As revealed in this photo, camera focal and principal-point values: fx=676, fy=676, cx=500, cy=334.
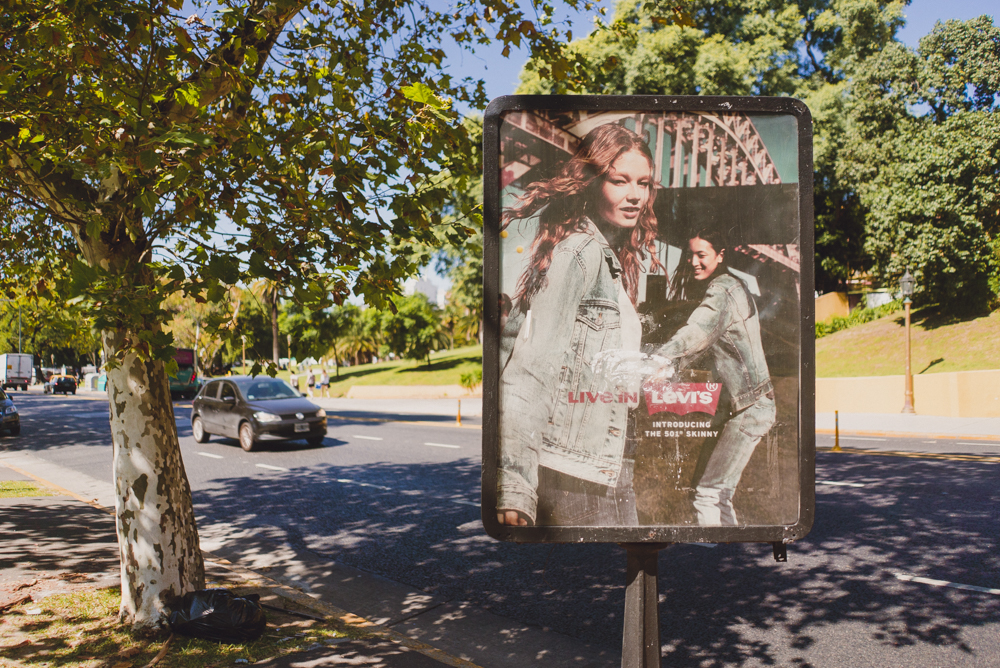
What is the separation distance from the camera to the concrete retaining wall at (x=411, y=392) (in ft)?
118

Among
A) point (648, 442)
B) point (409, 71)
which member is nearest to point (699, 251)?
point (648, 442)

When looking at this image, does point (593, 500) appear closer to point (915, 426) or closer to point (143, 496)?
point (143, 496)

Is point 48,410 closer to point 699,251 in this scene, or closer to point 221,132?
point 221,132

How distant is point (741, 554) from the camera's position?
672cm

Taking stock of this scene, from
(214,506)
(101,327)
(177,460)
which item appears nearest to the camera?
(101,327)

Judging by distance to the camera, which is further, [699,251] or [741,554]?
[741,554]

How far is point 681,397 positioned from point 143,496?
4.20 m

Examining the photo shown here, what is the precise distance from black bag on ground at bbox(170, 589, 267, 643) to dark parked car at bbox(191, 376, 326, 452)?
10.2 meters

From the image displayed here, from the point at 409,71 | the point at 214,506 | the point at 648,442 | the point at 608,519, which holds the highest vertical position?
the point at 409,71

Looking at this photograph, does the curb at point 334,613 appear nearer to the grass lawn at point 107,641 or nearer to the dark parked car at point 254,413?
the grass lawn at point 107,641

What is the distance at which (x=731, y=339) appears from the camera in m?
1.84

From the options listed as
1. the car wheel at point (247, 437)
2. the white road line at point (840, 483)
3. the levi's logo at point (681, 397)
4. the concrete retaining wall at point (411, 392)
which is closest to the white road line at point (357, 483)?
the car wheel at point (247, 437)

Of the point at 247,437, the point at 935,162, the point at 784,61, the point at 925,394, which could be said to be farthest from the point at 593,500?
the point at 784,61

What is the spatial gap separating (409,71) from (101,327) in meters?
4.07
